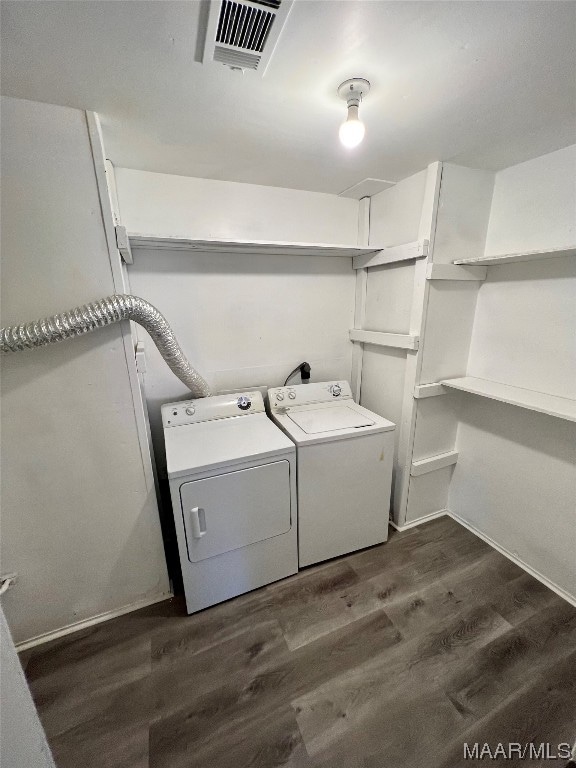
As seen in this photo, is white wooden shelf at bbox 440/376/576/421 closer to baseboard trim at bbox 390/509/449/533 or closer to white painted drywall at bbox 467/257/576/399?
white painted drywall at bbox 467/257/576/399

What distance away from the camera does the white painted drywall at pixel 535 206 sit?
1473 mm

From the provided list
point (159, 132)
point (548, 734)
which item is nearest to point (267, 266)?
point (159, 132)

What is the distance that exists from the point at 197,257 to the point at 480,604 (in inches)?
98.6

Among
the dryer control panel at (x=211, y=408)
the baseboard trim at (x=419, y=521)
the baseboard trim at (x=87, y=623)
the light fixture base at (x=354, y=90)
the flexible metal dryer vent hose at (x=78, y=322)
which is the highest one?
the light fixture base at (x=354, y=90)

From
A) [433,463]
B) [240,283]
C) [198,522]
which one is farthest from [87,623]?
[433,463]

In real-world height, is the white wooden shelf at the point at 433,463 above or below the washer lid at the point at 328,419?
below

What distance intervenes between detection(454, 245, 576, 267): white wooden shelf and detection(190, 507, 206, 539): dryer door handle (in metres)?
1.95

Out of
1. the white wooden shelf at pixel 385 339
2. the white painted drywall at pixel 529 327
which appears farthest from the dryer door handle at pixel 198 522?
the white painted drywall at pixel 529 327

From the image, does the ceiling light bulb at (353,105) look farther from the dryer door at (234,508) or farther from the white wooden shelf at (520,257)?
the dryer door at (234,508)

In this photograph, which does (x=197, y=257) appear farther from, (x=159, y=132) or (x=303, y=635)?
(x=303, y=635)

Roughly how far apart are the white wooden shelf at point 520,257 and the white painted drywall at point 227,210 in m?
0.84

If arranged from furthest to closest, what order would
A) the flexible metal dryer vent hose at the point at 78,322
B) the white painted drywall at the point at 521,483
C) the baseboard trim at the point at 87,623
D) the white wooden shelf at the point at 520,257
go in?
the white painted drywall at the point at 521,483
the baseboard trim at the point at 87,623
the white wooden shelf at the point at 520,257
the flexible metal dryer vent hose at the point at 78,322

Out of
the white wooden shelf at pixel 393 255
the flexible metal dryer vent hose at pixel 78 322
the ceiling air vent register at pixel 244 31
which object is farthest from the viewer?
the white wooden shelf at pixel 393 255

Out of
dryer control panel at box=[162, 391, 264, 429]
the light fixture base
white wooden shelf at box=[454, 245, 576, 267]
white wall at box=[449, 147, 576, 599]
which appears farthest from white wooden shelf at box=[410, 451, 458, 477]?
the light fixture base
